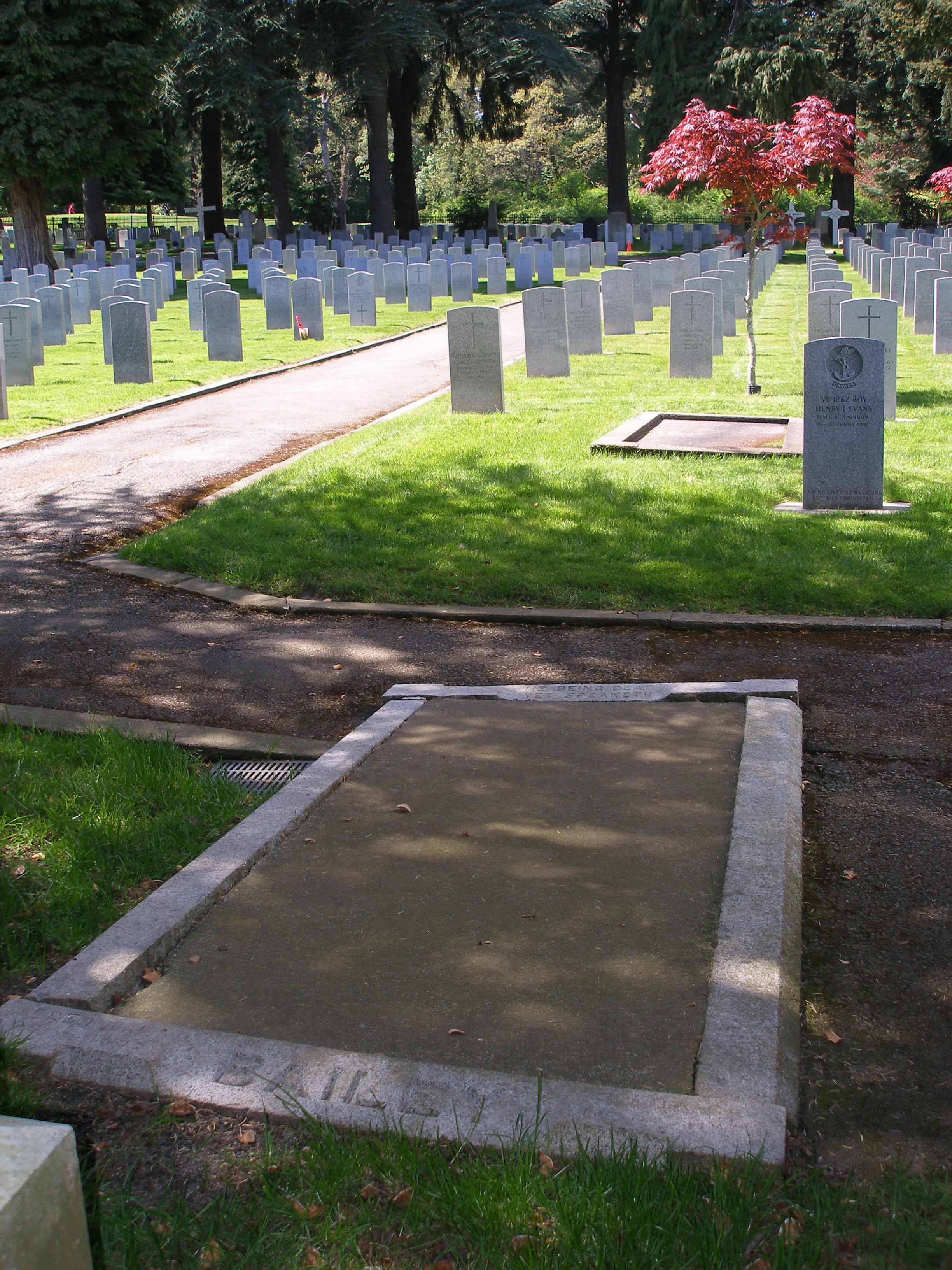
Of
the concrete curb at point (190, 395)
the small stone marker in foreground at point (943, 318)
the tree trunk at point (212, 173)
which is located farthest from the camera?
the tree trunk at point (212, 173)

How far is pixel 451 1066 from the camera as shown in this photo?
9.21 ft

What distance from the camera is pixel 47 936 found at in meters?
3.62

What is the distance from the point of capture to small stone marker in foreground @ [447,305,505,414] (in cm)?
1243

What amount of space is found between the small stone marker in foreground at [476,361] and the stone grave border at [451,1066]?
9.34 meters

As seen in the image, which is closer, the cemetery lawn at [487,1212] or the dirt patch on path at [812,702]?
the cemetery lawn at [487,1212]

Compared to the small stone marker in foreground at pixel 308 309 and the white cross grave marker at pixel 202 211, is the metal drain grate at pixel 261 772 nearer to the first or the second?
the small stone marker in foreground at pixel 308 309

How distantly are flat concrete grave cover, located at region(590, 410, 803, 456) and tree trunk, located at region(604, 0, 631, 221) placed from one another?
4312cm

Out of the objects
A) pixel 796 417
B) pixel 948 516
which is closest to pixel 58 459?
pixel 796 417

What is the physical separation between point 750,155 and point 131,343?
→ 26.8ft

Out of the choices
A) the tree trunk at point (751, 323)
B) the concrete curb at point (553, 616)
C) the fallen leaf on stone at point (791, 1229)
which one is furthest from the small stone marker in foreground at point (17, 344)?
the fallen leaf on stone at point (791, 1229)

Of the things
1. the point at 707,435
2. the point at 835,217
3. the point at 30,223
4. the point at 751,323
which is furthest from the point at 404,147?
the point at 707,435

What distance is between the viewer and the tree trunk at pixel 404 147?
161 feet

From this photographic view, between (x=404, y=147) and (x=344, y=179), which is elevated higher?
(x=344, y=179)

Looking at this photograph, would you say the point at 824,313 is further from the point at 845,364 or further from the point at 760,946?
the point at 760,946
